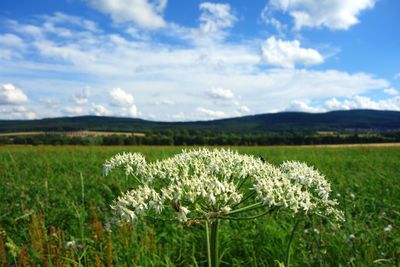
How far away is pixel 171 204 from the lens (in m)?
2.59

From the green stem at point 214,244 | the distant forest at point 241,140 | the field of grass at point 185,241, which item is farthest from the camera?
the distant forest at point 241,140

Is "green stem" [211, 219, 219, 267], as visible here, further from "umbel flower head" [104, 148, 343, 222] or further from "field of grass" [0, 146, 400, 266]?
"field of grass" [0, 146, 400, 266]

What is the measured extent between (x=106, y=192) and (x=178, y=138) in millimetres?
92107

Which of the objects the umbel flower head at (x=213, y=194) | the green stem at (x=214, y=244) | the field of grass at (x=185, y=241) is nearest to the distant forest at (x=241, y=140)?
the field of grass at (x=185, y=241)

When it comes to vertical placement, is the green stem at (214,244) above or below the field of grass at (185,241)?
above

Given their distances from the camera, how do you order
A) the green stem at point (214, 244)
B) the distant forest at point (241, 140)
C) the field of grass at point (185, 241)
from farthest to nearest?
the distant forest at point (241, 140) < the field of grass at point (185, 241) < the green stem at point (214, 244)

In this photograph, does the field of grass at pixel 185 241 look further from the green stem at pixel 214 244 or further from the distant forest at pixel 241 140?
the distant forest at pixel 241 140

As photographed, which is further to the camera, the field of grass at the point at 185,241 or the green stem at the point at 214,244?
the field of grass at the point at 185,241

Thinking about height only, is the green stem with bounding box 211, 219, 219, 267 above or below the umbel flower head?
below

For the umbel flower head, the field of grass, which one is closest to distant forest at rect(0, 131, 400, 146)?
the field of grass

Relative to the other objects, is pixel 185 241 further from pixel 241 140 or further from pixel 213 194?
pixel 241 140

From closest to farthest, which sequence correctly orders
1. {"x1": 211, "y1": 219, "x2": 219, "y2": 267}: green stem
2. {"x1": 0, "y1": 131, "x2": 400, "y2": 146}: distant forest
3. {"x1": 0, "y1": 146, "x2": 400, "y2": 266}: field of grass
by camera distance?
{"x1": 211, "y1": 219, "x2": 219, "y2": 267}: green stem → {"x1": 0, "y1": 146, "x2": 400, "y2": 266}: field of grass → {"x1": 0, "y1": 131, "x2": 400, "y2": 146}: distant forest

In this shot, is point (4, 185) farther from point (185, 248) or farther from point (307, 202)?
point (307, 202)

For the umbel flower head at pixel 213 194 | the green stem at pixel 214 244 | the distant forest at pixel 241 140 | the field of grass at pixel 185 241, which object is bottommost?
the distant forest at pixel 241 140
